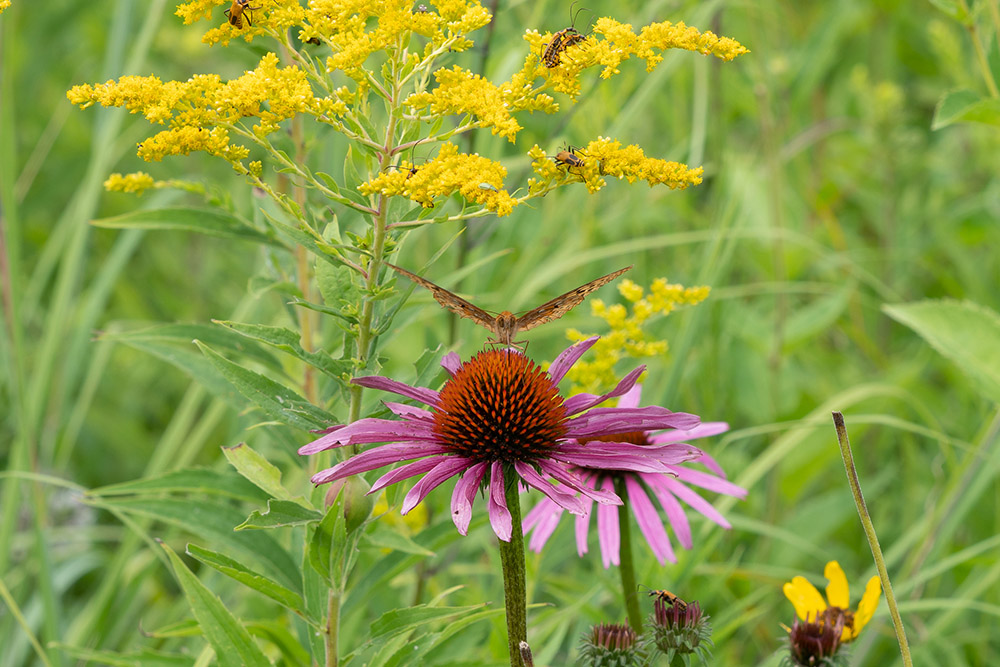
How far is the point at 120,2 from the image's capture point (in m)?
2.11

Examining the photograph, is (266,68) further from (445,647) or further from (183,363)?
(445,647)

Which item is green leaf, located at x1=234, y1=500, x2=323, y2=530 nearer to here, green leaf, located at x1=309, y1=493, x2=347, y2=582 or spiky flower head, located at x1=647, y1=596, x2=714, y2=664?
green leaf, located at x1=309, y1=493, x2=347, y2=582

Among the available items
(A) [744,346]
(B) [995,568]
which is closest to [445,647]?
(B) [995,568]

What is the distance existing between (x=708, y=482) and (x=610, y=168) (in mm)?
542

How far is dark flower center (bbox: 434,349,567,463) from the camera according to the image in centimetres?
105

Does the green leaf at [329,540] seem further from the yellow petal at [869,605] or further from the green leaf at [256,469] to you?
the yellow petal at [869,605]

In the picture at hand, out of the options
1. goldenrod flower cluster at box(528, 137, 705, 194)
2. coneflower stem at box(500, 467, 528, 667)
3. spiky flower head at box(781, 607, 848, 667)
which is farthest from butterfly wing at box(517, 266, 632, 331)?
spiky flower head at box(781, 607, 848, 667)

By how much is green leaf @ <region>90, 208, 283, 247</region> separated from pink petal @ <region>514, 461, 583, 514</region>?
0.70 metres

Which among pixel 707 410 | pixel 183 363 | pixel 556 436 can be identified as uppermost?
pixel 707 410

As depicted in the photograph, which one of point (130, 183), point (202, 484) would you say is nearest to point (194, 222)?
point (130, 183)

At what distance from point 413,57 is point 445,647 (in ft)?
2.93

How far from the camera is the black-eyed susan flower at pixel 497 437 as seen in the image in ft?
3.32

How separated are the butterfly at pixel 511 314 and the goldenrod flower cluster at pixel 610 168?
11 cm

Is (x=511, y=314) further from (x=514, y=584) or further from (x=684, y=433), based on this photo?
(x=684, y=433)
